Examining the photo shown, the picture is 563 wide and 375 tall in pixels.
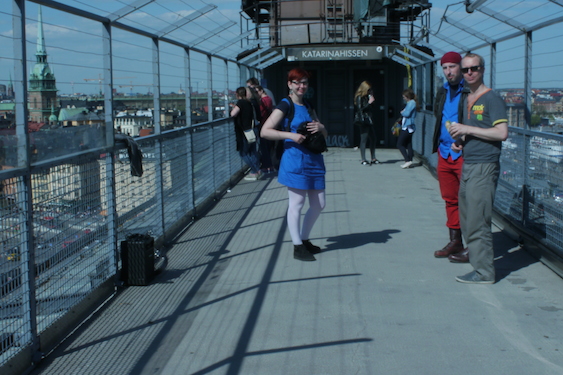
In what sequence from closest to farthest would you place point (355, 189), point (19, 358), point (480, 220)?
point (19, 358) < point (480, 220) < point (355, 189)

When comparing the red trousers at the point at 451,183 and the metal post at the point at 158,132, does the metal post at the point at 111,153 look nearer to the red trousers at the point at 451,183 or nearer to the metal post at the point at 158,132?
the metal post at the point at 158,132

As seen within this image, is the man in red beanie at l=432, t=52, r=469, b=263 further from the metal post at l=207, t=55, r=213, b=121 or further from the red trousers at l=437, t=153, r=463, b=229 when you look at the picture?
the metal post at l=207, t=55, r=213, b=121

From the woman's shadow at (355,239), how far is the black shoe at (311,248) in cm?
20

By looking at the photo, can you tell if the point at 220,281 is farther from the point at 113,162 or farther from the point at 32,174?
the point at 32,174

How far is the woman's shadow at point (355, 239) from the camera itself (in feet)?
23.3

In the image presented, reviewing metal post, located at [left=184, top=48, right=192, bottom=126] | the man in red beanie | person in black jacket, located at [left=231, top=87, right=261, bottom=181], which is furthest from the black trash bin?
person in black jacket, located at [left=231, top=87, right=261, bottom=181]

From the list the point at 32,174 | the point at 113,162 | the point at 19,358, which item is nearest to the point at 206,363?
the point at 19,358

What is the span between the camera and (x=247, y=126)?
1154 centimetres

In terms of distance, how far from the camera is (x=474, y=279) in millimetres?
5668

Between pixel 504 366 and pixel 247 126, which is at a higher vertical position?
pixel 247 126

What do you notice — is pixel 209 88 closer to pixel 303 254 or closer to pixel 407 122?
pixel 407 122

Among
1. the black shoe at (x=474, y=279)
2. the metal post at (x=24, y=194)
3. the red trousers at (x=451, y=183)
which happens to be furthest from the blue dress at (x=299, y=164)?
the metal post at (x=24, y=194)

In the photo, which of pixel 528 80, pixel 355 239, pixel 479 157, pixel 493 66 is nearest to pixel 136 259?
pixel 355 239

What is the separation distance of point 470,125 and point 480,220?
0.79m
